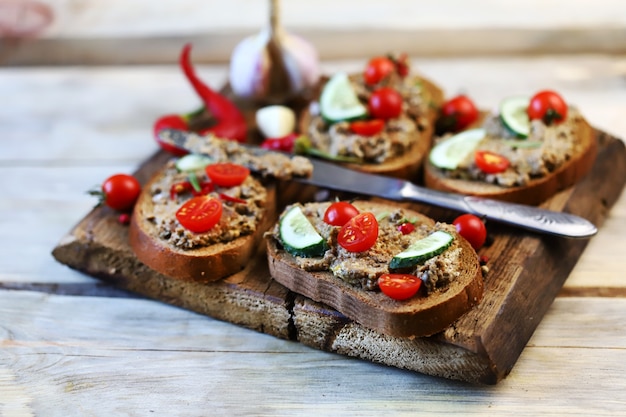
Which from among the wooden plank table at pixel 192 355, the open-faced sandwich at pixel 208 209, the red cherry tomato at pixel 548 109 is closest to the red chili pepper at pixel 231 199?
the open-faced sandwich at pixel 208 209

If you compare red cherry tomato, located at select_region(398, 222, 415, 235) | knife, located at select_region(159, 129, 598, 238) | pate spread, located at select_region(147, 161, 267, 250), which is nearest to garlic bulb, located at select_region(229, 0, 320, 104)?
knife, located at select_region(159, 129, 598, 238)

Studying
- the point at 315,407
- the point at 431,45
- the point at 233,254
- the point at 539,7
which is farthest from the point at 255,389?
the point at 539,7

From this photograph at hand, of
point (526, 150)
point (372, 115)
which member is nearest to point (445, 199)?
point (526, 150)

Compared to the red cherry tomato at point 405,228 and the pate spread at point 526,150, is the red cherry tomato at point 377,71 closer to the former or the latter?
the pate spread at point 526,150

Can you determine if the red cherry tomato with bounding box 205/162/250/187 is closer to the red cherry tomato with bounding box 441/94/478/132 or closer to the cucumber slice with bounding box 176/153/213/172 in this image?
the cucumber slice with bounding box 176/153/213/172

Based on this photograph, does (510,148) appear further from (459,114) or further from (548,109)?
(459,114)

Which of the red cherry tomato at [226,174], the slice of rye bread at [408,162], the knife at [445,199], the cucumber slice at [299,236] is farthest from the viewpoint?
the slice of rye bread at [408,162]

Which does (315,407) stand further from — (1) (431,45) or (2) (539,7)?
(2) (539,7)
